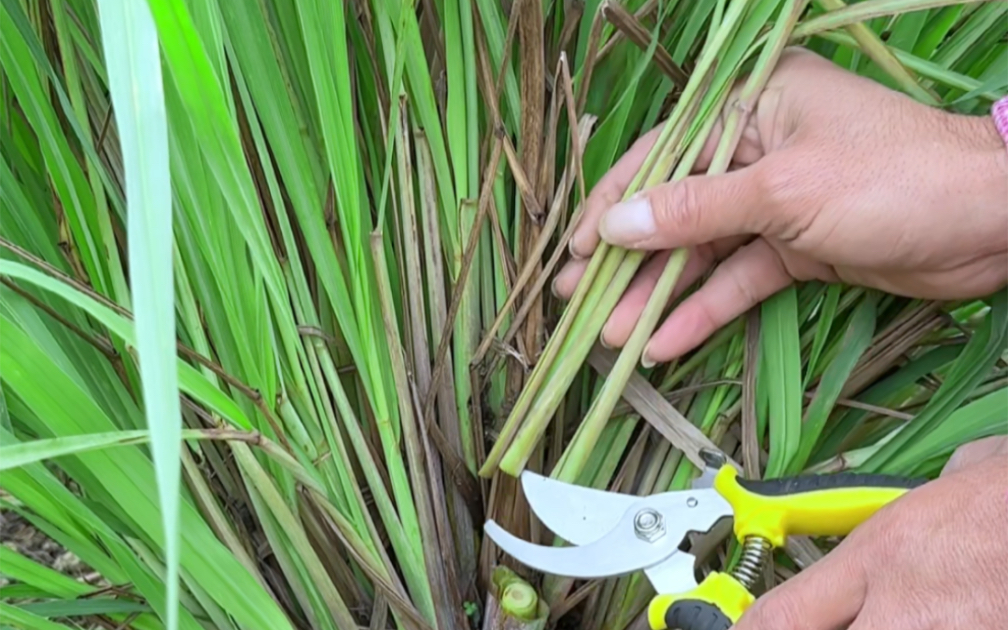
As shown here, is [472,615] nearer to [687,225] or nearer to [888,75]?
[687,225]

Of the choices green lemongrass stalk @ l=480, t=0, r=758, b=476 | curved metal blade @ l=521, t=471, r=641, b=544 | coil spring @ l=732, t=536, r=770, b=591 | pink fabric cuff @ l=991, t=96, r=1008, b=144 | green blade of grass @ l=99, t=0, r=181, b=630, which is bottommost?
coil spring @ l=732, t=536, r=770, b=591

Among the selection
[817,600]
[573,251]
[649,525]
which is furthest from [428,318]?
[817,600]

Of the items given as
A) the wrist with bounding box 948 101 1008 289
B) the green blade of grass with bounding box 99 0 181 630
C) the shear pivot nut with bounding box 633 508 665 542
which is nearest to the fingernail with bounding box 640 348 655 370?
the shear pivot nut with bounding box 633 508 665 542

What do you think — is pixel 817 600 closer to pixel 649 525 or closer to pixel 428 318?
pixel 649 525

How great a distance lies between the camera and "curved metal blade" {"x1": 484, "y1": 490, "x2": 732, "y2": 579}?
1.75 ft

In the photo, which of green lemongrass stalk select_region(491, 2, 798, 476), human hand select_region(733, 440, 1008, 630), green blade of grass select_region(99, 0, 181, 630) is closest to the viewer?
green blade of grass select_region(99, 0, 181, 630)

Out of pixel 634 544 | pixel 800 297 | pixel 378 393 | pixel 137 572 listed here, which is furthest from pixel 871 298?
pixel 137 572

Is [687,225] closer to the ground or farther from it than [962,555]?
farther from it

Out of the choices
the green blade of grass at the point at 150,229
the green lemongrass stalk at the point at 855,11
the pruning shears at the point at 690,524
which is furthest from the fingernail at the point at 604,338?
the green blade of grass at the point at 150,229

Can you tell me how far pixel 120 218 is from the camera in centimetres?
61

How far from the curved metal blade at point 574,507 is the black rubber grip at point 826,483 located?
0.28 feet

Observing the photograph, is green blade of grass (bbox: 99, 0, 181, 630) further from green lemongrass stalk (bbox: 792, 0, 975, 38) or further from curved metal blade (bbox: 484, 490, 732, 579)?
green lemongrass stalk (bbox: 792, 0, 975, 38)

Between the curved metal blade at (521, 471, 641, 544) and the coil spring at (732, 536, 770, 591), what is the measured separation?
0.25 ft

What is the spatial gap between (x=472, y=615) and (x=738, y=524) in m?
0.22
